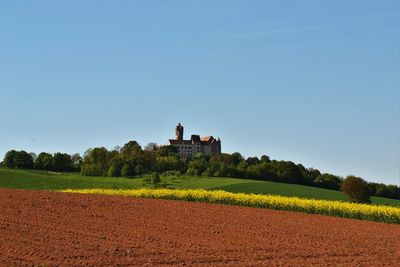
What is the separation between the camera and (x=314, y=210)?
36.1 metres

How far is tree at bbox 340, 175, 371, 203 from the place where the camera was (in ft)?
203

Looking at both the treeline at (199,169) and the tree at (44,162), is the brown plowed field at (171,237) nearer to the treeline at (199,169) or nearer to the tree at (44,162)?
the treeline at (199,169)

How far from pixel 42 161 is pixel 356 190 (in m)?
70.3

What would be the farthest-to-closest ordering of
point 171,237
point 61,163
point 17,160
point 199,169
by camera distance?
point 17,160, point 61,163, point 199,169, point 171,237

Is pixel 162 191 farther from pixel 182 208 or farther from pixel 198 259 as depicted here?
pixel 198 259

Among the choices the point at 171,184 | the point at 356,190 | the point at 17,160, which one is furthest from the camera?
the point at 17,160

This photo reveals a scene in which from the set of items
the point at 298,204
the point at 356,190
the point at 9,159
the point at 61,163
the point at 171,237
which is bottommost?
the point at 171,237

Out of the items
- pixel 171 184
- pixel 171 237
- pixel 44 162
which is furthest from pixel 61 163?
pixel 171 237

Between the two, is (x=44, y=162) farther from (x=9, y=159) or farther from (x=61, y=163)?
(x=9, y=159)

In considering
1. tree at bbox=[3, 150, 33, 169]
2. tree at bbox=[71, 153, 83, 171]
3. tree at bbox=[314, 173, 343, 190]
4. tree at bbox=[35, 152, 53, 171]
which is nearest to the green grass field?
tree at bbox=[314, 173, 343, 190]

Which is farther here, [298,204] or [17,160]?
[17,160]

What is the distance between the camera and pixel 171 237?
20078mm

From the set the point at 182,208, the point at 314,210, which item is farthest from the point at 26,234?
the point at 314,210

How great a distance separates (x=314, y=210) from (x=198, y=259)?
20.9 meters
